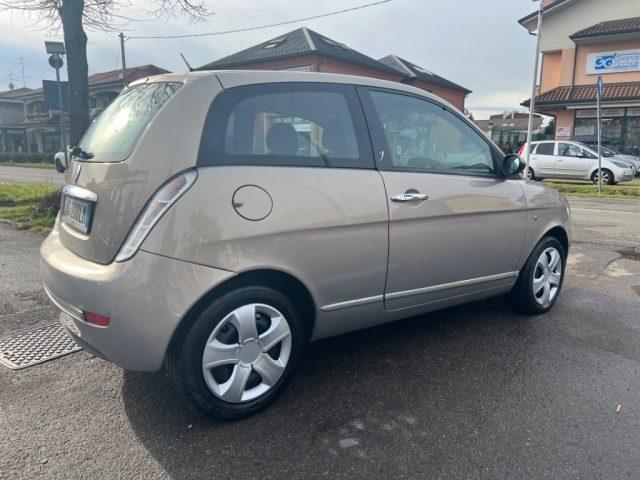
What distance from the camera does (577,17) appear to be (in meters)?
24.2

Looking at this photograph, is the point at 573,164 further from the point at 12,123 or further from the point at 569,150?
the point at 12,123

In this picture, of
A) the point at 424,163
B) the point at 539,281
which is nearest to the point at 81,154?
the point at 424,163

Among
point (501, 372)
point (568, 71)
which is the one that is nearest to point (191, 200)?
point (501, 372)

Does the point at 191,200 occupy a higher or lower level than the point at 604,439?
higher

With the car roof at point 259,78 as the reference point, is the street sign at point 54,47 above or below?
above

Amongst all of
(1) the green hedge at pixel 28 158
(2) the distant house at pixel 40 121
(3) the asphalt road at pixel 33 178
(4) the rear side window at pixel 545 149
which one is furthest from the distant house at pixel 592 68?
(1) the green hedge at pixel 28 158

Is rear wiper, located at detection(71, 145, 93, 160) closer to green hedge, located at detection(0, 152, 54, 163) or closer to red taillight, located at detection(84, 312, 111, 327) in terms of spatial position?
red taillight, located at detection(84, 312, 111, 327)

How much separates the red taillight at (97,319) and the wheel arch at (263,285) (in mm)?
298

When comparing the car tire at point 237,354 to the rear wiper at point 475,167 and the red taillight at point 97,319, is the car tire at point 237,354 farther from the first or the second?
the rear wiper at point 475,167

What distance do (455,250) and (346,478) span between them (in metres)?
1.68

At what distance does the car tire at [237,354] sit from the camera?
2.31 meters

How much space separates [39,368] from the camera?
9.96 feet

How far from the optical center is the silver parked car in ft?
55.3

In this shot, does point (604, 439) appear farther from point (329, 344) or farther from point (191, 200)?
point (191, 200)
